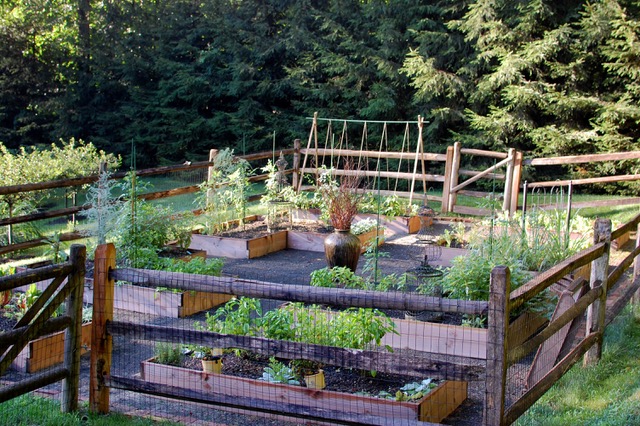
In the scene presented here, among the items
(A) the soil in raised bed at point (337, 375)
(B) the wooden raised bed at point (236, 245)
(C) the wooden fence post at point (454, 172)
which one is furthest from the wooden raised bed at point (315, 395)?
(C) the wooden fence post at point (454, 172)

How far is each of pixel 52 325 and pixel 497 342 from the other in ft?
8.55

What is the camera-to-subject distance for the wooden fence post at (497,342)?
3.79m

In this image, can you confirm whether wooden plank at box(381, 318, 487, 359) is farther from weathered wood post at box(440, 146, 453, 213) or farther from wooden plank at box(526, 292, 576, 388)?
weathered wood post at box(440, 146, 453, 213)

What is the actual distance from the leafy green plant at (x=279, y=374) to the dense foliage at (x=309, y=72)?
1300cm

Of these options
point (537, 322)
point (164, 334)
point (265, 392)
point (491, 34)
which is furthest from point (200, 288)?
point (491, 34)

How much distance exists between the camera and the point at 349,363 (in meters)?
3.97

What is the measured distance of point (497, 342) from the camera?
3789 millimetres

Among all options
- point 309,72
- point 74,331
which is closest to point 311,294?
point 74,331

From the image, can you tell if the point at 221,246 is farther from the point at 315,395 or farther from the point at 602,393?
the point at 602,393

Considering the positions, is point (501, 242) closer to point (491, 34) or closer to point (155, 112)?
point (491, 34)

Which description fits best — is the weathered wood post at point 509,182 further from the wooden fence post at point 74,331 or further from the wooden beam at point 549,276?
the wooden fence post at point 74,331

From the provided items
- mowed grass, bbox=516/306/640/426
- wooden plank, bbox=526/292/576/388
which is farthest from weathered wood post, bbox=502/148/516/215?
wooden plank, bbox=526/292/576/388

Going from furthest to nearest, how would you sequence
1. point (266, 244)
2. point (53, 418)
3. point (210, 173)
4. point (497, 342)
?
point (210, 173) < point (266, 244) < point (53, 418) < point (497, 342)

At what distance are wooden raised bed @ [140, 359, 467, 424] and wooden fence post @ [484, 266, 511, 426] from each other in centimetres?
78
